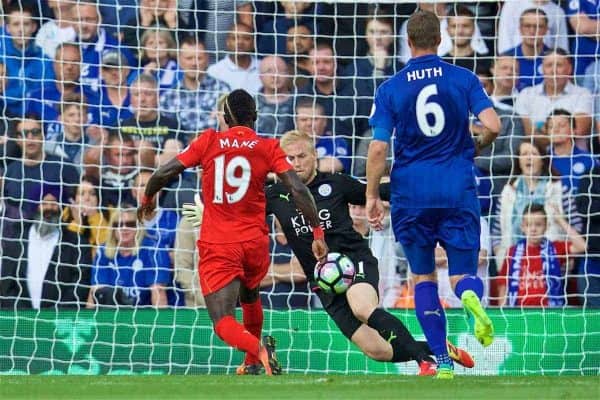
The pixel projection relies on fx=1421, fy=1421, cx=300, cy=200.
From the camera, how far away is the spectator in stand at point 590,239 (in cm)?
1401

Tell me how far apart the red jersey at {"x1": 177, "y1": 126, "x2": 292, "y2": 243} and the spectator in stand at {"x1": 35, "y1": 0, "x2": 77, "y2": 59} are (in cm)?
519

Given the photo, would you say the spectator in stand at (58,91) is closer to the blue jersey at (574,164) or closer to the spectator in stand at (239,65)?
the spectator in stand at (239,65)

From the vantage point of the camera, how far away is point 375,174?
927cm

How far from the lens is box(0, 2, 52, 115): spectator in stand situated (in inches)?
580

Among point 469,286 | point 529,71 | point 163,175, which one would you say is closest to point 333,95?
point 529,71

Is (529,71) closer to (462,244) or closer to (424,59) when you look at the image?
(424,59)

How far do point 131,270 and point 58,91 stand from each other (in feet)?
6.78

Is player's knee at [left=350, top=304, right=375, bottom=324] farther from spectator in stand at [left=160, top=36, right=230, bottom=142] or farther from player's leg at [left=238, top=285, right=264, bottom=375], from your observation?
spectator in stand at [left=160, top=36, right=230, bottom=142]

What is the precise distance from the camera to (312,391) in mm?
8133

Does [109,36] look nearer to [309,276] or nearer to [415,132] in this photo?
[309,276]

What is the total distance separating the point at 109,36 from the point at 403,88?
6.23 metres

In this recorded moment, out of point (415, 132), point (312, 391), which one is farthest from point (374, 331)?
point (312, 391)

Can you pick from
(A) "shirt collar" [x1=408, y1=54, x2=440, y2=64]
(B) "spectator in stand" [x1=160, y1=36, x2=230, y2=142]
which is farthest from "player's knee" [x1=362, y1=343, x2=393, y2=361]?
(B) "spectator in stand" [x1=160, y1=36, x2=230, y2=142]

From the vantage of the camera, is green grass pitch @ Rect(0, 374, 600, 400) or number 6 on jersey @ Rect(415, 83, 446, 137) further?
number 6 on jersey @ Rect(415, 83, 446, 137)
